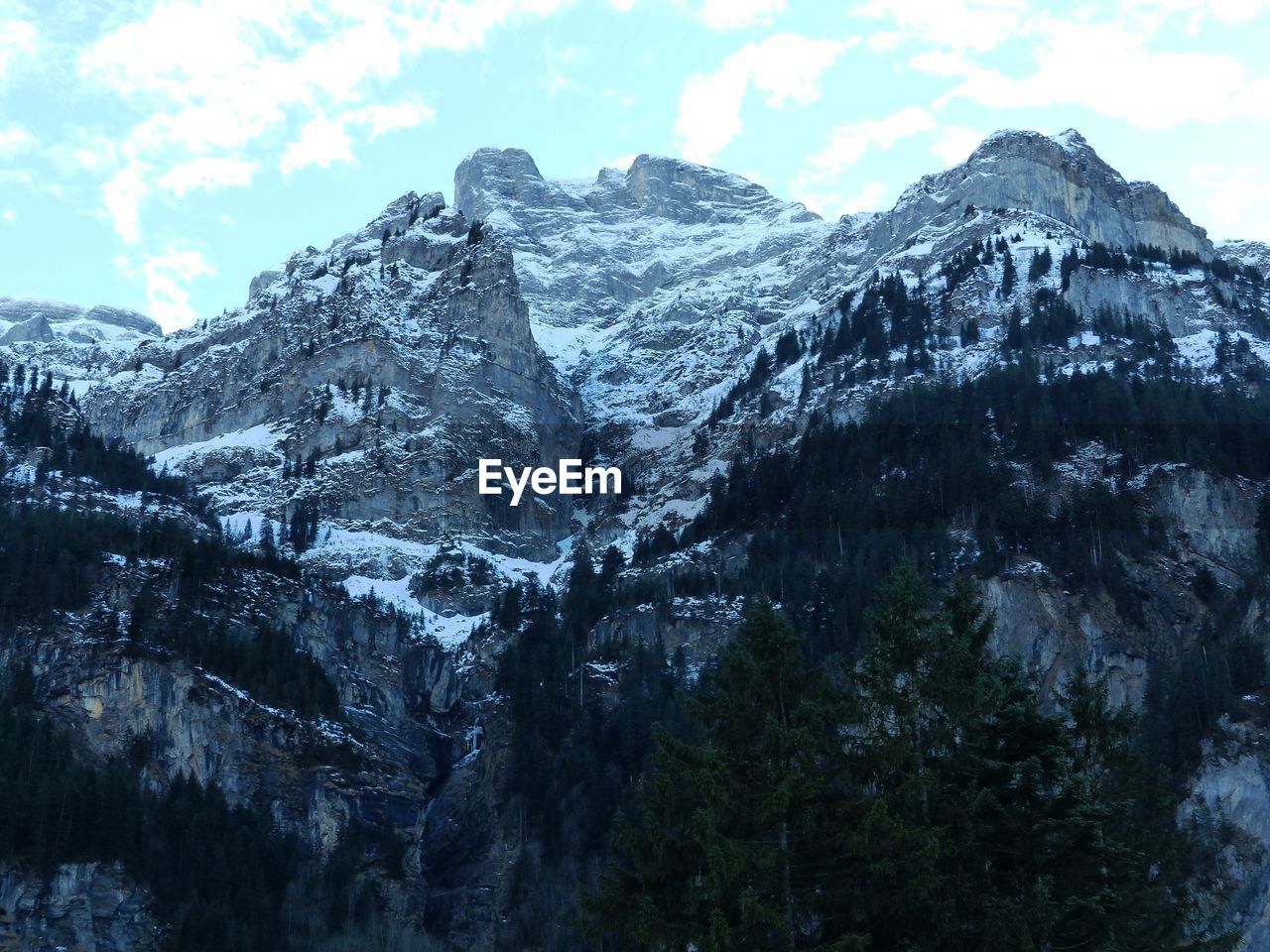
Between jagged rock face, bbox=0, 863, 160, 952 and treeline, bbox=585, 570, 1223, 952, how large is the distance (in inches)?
2679

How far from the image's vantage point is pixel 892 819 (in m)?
34.0

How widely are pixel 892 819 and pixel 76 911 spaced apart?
75357 millimetres

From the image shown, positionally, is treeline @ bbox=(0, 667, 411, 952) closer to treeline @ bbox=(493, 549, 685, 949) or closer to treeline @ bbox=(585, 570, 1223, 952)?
treeline @ bbox=(493, 549, 685, 949)

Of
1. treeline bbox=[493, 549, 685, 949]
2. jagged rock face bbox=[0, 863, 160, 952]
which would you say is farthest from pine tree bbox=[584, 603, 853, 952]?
treeline bbox=[493, 549, 685, 949]

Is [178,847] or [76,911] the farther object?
[178,847]

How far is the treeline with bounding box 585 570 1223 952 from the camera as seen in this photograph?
34.1 meters

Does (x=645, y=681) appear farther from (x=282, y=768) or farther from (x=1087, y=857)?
(x=1087, y=857)

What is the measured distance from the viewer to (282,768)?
119 m

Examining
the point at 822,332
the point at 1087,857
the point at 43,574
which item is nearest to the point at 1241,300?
the point at 822,332

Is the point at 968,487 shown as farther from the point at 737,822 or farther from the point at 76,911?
the point at 737,822

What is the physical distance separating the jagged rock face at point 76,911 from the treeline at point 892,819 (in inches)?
2679

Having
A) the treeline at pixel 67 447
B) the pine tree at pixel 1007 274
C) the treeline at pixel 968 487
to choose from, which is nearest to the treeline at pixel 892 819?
the treeline at pixel 968 487

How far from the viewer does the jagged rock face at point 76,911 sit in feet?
306

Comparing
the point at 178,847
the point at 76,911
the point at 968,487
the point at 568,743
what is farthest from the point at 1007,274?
the point at 76,911
